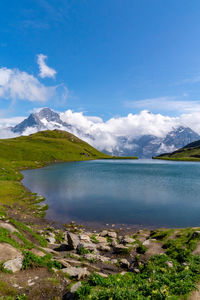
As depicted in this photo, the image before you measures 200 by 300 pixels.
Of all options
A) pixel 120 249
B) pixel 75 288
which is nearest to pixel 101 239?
pixel 120 249

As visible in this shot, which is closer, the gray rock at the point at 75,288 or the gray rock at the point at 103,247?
the gray rock at the point at 75,288

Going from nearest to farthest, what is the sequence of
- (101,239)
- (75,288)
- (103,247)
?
(75,288), (103,247), (101,239)

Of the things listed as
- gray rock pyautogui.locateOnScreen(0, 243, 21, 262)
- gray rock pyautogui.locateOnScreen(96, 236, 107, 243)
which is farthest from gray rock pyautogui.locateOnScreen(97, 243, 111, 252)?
gray rock pyautogui.locateOnScreen(0, 243, 21, 262)

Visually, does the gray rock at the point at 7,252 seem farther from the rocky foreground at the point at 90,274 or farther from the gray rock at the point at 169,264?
the gray rock at the point at 169,264

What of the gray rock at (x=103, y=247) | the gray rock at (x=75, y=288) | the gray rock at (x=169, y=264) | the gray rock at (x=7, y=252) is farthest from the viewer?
the gray rock at (x=103, y=247)

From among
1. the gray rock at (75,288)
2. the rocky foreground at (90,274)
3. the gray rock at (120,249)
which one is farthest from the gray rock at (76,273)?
the gray rock at (120,249)

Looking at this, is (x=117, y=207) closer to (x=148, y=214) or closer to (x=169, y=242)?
(x=148, y=214)

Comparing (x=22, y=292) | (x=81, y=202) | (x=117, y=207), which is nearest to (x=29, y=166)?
(x=81, y=202)

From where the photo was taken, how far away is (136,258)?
75.0 ft

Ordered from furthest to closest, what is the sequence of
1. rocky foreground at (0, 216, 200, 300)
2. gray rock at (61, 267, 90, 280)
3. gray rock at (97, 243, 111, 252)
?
gray rock at (97, 243, 111, 252) < gray rock at (61, 267, 90, 280) < rocky foreground at (0, 216, 200, 300)

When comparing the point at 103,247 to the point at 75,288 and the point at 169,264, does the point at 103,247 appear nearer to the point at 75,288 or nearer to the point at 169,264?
the point at 169,264

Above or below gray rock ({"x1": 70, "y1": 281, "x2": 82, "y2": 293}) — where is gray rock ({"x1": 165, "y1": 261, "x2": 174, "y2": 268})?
below

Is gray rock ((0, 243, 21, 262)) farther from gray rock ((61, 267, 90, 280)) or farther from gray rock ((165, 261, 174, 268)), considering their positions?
gray rock ((165, 261, 174, 268))

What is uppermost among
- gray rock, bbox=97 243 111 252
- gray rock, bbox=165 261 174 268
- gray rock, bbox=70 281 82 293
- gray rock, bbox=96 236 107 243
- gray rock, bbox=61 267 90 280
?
gray rock, bbox=70 281 82 293
